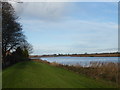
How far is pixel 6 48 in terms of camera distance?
49000mm

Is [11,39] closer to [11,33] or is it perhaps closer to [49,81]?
[11,33]

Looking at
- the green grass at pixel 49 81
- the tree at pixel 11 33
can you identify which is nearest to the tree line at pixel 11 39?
the tree at pixel 11 33

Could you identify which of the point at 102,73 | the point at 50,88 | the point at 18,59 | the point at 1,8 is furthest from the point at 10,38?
the point at 50,88

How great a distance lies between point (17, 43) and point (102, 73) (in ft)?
104

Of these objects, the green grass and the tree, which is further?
the tree

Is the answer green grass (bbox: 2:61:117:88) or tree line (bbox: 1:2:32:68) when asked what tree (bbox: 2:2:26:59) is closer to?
tree line (bbox: 1:2:32:68)

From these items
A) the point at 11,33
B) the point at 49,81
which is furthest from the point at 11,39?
the point at 49,81

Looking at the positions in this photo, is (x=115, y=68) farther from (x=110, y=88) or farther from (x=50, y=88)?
(x=50, y=88)

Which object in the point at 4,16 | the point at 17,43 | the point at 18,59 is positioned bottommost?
the point at 18,59

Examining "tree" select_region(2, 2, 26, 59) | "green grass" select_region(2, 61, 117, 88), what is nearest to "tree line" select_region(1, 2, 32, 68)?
"tree" select_region(2, 2, 26, 59)

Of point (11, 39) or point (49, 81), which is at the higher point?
point (11, 39)

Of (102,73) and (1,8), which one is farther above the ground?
(1,8)

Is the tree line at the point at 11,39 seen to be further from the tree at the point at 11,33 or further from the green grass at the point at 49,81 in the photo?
the green grass at the point at 49,81

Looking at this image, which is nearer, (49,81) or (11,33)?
(49,81)
